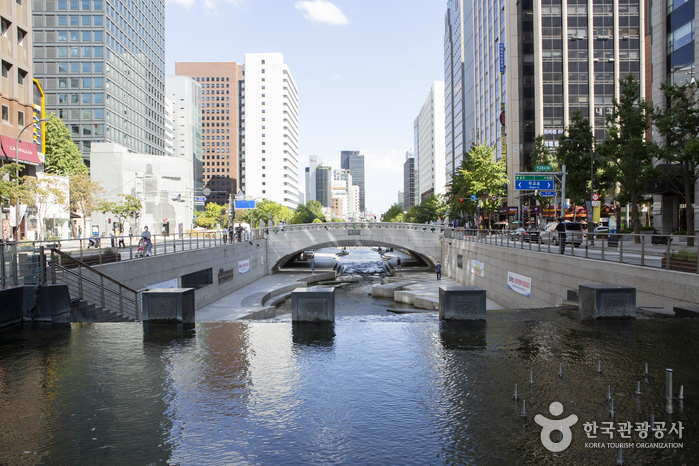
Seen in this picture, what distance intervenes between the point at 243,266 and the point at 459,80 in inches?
3644

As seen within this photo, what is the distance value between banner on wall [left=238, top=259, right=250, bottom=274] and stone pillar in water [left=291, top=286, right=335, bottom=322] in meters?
27.2

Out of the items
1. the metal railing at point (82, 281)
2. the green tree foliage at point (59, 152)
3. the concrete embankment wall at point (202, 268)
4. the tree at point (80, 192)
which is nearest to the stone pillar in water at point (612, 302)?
the metal railing at point (82, 281)

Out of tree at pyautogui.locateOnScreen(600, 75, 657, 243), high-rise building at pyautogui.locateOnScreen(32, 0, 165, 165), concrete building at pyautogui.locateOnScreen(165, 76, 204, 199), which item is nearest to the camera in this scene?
tree at pyautogui.locateOnScreen(600, 75, 657, 243)

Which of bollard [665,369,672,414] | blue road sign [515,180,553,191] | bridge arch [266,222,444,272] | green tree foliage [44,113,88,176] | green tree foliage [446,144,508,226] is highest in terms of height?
green tree foliage [44,113,88,176]

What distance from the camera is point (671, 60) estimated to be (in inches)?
1423

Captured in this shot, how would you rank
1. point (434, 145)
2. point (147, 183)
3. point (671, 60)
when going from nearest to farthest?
point (671, 60) < point (147, 183) < point (434, 145)

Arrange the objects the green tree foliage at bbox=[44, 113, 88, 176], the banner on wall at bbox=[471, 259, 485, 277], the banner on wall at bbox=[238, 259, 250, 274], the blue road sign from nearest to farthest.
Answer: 1. the banner on wall at bbox=[471, 259, 485, 277]
2. the banner on wall at bbox=[238, 259, 250, 274]
3. the blue road sign
4. the green tree foliage at bbox=[44, 113, 88, 176]

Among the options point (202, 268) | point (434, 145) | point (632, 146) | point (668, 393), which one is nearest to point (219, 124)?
point (434, 145)

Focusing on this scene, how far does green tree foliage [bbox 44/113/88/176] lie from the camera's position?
57.6m

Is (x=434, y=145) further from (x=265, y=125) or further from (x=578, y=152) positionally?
(x=578, y=152)

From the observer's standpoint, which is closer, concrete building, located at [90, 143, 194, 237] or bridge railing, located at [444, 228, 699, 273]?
bridge railing, located at [444, 228, 699, 273]

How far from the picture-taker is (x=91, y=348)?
10031 mm

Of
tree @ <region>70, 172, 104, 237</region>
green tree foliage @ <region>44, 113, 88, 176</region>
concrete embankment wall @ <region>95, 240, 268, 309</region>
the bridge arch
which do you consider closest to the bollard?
concrete embankment wall @ <region>95, 240, 268, 309</region>

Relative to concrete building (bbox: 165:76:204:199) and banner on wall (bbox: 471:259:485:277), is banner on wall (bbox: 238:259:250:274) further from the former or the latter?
concrete building (bbox: 165:76:204:199)
